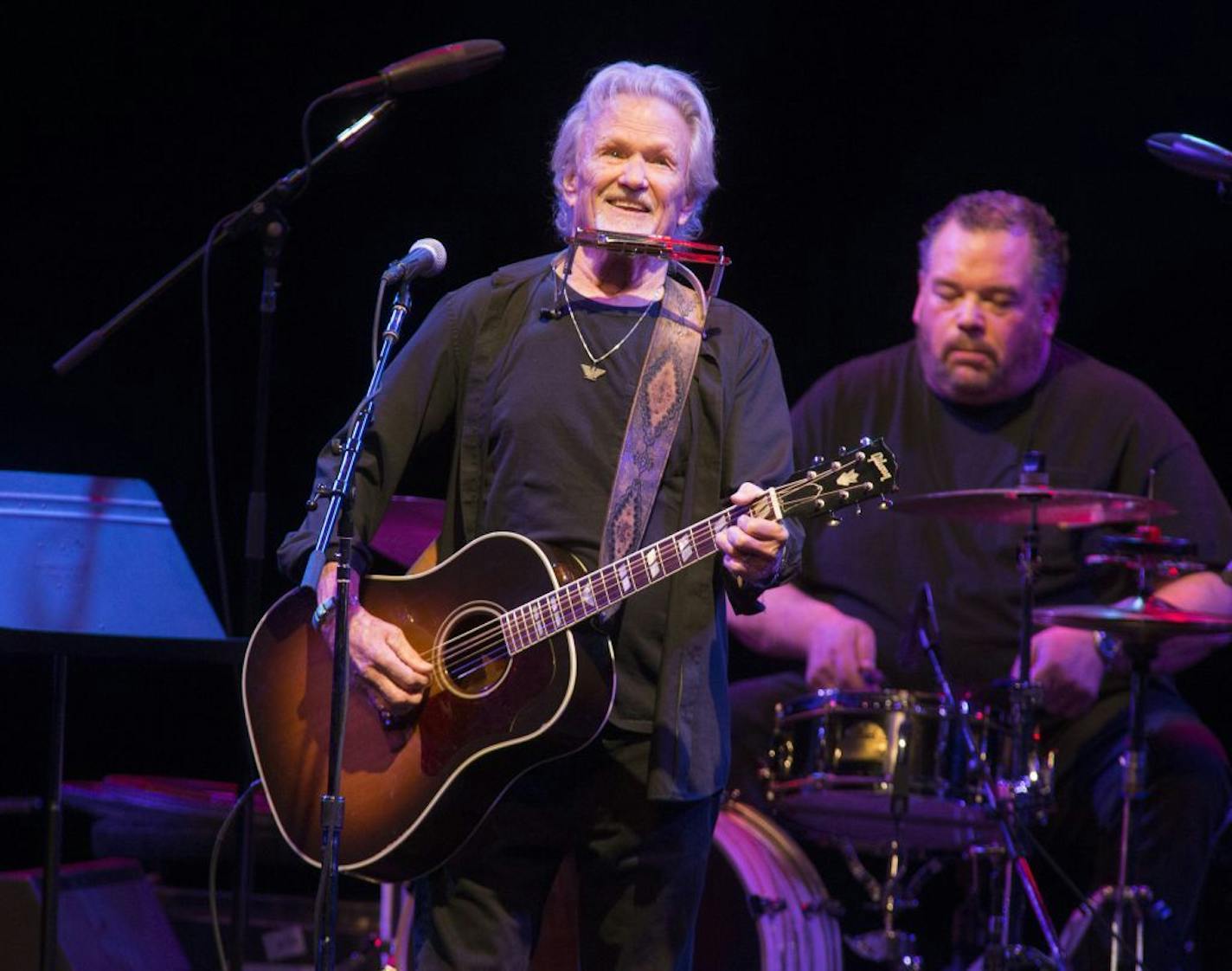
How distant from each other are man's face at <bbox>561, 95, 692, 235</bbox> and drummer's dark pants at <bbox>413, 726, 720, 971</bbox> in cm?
97

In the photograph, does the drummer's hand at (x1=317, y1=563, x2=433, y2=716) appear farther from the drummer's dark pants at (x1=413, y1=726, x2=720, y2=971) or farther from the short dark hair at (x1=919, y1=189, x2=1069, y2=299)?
the short dark hair at (x1=919, y1=189, x2=1069, y2=299)

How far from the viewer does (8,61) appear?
5.23m

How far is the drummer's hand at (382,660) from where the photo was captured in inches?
106

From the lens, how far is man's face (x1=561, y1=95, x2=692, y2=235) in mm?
2936

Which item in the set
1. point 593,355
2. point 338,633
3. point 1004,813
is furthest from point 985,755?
point 338,633

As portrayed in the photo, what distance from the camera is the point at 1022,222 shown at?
4789 millimetres

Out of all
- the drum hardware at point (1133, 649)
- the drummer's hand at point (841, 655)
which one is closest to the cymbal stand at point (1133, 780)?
the drum hardware at point (1133, 649)

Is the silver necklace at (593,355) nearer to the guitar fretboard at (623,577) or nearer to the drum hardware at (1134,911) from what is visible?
the guitar fretboard at (623,577)

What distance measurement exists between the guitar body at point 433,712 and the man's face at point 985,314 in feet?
8.18

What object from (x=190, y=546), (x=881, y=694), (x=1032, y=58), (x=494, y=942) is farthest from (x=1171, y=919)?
(x=190, y=546)

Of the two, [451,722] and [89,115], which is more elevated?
[89,115]

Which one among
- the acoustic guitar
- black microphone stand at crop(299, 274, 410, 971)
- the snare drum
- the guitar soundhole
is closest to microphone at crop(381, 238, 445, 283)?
black microphone stand at crop(299, 274, 410, 971)

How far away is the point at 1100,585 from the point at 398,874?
280 cm

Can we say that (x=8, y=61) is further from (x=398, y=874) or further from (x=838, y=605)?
(x=398, y=874)
